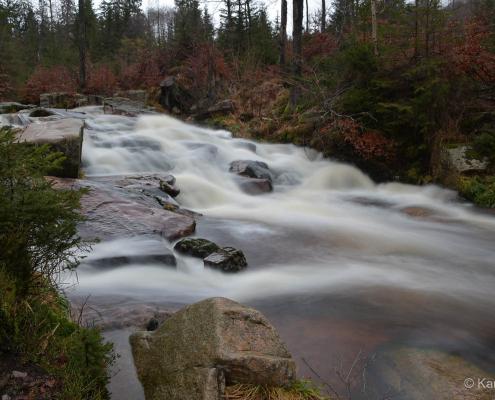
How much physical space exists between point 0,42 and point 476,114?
25.5 meters

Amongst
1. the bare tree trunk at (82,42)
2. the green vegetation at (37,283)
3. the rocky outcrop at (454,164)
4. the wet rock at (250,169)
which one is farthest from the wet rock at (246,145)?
the bare tree trunk at (82,42)

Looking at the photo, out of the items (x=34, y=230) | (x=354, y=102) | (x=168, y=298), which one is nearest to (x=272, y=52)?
(x=354, y=102)

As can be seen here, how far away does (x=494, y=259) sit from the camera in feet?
23.2

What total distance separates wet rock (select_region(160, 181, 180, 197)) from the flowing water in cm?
33

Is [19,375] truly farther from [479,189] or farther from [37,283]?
[479,189]

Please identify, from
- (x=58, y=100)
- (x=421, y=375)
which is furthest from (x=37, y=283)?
(x=58, y=100)

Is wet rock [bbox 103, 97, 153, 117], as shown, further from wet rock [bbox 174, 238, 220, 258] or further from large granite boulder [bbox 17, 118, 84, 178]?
wet rock [bbox 174, 238, 220, 258]

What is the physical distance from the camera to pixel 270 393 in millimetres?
2930

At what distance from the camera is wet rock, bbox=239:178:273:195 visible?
11594mm

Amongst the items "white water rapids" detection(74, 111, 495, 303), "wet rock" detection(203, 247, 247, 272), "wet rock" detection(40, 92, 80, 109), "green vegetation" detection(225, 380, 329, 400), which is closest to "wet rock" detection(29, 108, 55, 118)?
"white water rapids" detection(74, 111, 495, 303)

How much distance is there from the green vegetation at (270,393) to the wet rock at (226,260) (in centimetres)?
294

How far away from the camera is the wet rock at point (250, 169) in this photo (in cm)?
1241

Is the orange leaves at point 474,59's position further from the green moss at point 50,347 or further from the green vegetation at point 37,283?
the green moss at point 50,347

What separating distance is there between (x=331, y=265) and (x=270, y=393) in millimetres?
3835
